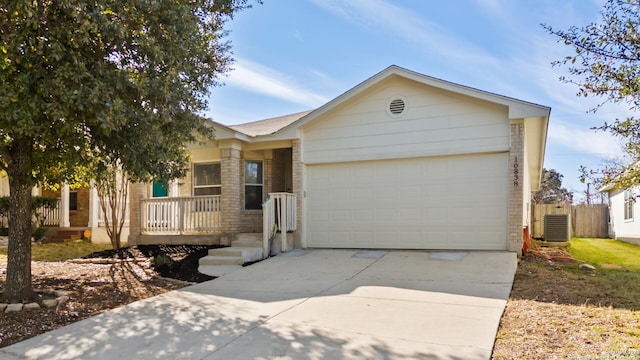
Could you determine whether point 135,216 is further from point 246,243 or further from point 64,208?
point 64,208

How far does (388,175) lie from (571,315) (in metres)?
5.56

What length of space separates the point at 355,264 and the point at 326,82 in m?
9.41

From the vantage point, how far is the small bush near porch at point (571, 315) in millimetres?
3961

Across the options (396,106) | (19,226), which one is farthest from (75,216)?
(396,106)

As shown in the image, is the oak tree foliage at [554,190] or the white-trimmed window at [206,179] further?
the oak tree foliage at [554,190]

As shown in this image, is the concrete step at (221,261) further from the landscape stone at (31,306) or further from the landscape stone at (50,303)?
the landscape stone at (31,306)

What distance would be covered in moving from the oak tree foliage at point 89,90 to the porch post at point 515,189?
6208 mm

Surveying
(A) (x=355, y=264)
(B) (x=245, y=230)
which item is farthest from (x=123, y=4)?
(B) (x=245, y=230)

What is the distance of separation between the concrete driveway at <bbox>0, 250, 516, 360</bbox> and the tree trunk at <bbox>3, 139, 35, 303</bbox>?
1.43 metres

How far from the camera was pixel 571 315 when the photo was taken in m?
5.04

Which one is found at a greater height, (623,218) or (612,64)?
(612,64)

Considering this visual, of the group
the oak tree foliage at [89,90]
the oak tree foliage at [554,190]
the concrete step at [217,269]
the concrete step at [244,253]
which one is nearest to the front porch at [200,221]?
the concrete step at [244,253]

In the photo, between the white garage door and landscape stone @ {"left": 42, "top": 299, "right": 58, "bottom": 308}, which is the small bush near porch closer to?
the white garage door

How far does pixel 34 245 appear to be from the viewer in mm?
14062
